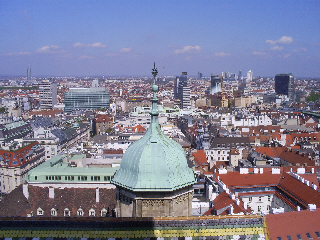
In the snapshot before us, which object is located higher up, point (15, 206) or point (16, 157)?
point (16, 157)

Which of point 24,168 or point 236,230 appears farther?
point 24,168

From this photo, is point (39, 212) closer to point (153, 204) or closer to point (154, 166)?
point (153, 204)

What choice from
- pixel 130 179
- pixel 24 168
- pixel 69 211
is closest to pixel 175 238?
pixel 130 179

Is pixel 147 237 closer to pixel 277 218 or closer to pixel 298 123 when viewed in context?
pixel 277 218

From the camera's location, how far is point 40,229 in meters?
17.8

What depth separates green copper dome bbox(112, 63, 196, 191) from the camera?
18.5 metres

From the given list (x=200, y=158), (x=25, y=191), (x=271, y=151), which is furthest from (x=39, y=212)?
(x=271, y=151)

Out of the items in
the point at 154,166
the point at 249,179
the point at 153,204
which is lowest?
the point at 249,179

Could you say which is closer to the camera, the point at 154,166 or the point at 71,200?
the point at 154,166

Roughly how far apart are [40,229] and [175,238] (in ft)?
21.0

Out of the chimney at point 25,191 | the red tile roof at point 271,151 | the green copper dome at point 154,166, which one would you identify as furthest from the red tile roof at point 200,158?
the green copper dome at point 154,166

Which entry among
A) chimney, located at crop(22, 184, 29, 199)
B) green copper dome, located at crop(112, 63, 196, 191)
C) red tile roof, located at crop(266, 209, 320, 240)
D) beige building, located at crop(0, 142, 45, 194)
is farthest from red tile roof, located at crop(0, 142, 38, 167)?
green copper dome, located at crop(112, 63, 196, 191)

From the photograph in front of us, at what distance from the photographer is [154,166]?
18859mm

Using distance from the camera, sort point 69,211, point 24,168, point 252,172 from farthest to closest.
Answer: point 24,168 → point 252,172 → point 69,211
